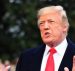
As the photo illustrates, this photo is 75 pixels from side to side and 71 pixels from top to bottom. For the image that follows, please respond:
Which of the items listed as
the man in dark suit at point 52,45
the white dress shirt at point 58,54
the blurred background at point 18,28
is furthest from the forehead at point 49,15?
the blurred background at point 18,28

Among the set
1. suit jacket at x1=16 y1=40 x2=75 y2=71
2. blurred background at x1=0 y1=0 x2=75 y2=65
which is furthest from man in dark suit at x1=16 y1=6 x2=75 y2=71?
blurred background at x1=0 y1=0 x2=75 y2=65

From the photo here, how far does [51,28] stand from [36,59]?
0.44 m

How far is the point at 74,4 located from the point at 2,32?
543 centimetres

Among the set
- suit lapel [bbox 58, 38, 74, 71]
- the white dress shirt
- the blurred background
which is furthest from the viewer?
the blurred background

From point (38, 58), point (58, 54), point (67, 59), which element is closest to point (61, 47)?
point (58, 54)

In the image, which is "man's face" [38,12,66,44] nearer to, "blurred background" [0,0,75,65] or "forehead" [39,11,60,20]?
"forehead" [39,11,60,20]

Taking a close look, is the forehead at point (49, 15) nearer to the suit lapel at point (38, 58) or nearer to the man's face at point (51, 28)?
the man's face at point (51, 28)

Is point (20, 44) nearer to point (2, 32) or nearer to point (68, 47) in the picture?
point (2, 32)

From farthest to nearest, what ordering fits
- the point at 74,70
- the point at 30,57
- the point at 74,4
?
the point at 74,4
the point at 30,57
the point at 74,70

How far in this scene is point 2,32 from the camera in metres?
14.6

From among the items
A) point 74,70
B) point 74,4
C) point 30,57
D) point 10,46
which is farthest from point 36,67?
point 10,46

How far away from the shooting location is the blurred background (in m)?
12.4

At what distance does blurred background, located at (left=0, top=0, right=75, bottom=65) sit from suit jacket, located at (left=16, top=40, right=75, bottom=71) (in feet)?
13.2

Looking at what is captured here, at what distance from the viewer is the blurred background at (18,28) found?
40.8ft
